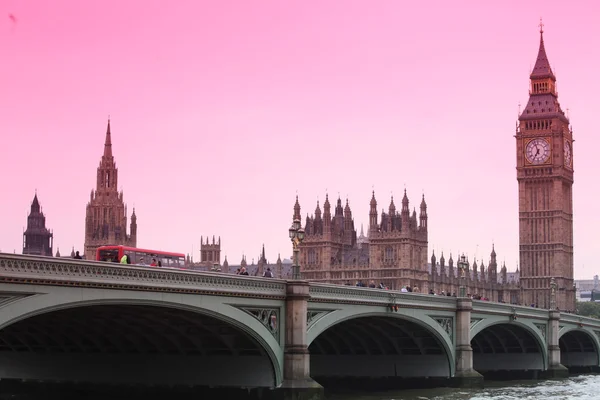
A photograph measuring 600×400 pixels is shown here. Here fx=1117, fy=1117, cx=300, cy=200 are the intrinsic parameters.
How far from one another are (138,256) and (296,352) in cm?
2458

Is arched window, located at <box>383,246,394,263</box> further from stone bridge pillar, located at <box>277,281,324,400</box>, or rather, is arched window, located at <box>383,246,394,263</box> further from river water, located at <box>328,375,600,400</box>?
stone bridge pillar, located at <box>277,281,324,400</box>

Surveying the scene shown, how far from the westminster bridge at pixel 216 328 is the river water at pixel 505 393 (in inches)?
80.2

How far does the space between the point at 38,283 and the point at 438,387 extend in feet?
114

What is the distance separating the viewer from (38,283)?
105ft

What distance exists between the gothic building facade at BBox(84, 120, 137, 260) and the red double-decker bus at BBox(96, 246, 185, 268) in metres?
92.4

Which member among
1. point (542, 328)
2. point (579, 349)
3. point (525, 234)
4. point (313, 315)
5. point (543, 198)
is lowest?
point (579, 349)

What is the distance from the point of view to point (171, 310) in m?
39.3

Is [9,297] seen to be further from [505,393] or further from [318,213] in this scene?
[318,213]

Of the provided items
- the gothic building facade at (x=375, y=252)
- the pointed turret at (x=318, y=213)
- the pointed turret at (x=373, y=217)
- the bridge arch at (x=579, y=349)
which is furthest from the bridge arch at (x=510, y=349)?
the pointed turret at (x=318, y=213)

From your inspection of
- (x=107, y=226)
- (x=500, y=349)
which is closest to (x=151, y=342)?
(x=500, y=349)

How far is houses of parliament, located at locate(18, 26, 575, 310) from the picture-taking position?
129750 millimetres

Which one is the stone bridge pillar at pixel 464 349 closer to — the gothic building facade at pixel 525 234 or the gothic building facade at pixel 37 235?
the gothic building facade at pixel 525 234

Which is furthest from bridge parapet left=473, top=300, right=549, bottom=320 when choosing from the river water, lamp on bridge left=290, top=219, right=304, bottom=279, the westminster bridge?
lamp on bridge left=290, top=219, right=304, bottom=279

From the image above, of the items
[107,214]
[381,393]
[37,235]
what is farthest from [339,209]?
[381,393]
